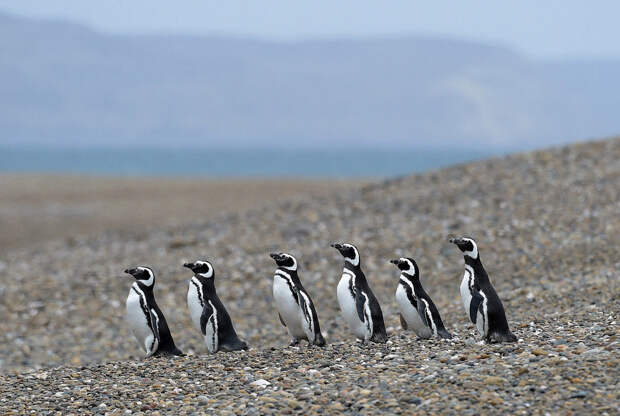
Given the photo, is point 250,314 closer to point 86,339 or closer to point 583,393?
point 86,339

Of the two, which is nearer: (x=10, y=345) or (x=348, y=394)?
(x=348, y=394)

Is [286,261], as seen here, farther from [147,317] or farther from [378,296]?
[378,296]

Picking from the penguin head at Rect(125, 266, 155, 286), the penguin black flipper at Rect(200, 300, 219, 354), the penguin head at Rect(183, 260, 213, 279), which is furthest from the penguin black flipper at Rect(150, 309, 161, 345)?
the penguin head at Rect(183, 260, 213, 279)

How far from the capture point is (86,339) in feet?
41.0

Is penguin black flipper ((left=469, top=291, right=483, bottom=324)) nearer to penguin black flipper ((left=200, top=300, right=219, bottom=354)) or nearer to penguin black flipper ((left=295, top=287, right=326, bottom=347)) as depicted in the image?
penguin black flipper ((left=295, top=287, right=326, bottom=347))

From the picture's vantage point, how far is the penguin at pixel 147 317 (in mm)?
8102

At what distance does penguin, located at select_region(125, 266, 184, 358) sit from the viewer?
8102 mm

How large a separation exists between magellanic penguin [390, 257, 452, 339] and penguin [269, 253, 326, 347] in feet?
2.44

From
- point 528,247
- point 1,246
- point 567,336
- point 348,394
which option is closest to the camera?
point 348,394

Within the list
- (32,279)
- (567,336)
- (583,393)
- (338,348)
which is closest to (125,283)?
(32,279)

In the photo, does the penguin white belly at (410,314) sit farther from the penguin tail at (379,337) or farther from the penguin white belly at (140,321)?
the penguin white belly at (140,321)

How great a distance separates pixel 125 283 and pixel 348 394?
9.16 m

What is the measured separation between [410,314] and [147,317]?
2293mm

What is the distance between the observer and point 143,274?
26.8 ft
